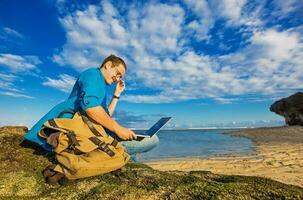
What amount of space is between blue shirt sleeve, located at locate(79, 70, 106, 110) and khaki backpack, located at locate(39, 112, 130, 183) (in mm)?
324

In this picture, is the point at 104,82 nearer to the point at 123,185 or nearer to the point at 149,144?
the point at 123,185

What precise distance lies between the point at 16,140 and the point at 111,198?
2.65m

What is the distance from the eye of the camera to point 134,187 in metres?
3.47

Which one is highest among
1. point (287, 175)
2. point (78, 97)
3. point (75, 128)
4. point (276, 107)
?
point (276, 107)

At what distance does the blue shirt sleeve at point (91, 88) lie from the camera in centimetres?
363

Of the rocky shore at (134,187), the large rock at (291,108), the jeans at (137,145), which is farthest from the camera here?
the large rock at (291,108)

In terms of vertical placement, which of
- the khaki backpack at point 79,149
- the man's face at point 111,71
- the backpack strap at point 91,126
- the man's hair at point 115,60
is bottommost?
→ the khaki backpack at point 79,149

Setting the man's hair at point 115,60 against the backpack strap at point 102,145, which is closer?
the backpack strap at point 102,145

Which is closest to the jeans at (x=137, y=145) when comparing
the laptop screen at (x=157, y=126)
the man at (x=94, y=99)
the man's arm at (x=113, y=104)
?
the laptop screen at (x=157, y=126)

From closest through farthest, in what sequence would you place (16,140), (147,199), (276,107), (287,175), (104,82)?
(147,199) → (104,82) → (16,140) → (287,175) → (276,107)

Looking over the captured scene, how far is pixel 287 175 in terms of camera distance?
8.33 metres

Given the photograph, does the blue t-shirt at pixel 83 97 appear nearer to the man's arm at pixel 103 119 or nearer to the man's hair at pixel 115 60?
the man's arm at pixel 103 119

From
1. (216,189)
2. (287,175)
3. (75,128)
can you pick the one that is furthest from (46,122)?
(287,175)

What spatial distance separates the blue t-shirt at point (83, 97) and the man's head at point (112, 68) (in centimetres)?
14
